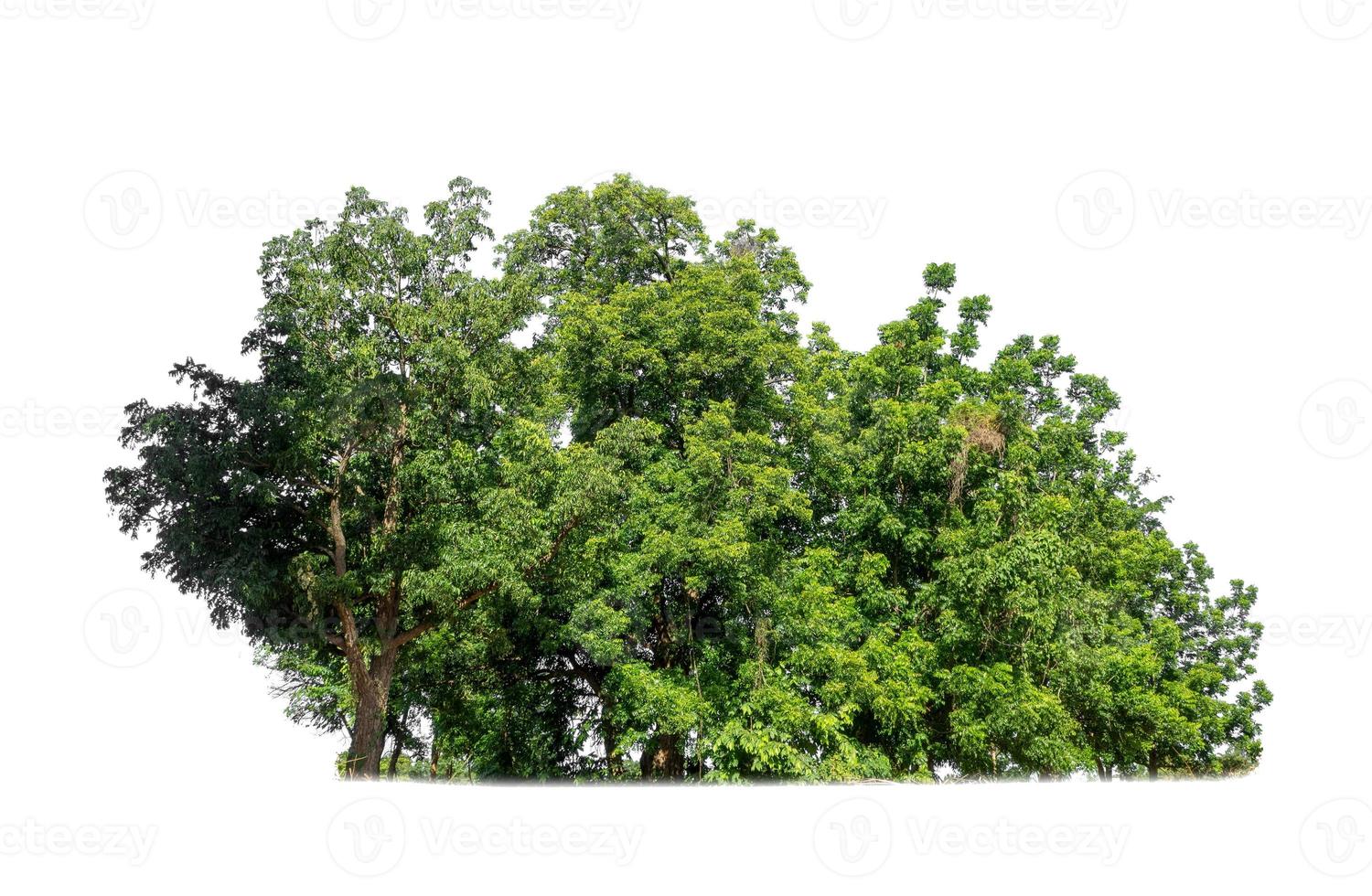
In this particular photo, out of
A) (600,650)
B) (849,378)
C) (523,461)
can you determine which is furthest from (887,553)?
(523,461)

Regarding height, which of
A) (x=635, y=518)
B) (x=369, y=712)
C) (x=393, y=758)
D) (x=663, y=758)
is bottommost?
(x=393, y=758)

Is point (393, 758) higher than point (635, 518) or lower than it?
lower

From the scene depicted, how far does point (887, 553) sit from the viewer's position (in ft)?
63.1

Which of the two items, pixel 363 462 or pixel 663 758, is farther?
pixel 663 758

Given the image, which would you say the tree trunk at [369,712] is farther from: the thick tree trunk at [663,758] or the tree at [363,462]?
the thick tree trunk at [663,758]

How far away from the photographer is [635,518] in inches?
658

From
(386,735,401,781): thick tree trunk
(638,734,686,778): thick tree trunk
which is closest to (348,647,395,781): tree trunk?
(638,734,686,778): thick tree trunk

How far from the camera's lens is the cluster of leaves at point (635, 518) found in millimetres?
15125

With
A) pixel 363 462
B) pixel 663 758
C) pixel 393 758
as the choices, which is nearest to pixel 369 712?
pixel 363 462

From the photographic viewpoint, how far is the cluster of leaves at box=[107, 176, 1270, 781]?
15125 mm

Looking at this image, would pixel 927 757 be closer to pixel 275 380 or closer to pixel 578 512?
pixel 578 512

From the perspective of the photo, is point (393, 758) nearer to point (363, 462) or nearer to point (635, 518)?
point (363, 462)

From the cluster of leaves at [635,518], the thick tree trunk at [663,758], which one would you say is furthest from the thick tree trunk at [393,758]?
the thick tree trunk at [663,758]

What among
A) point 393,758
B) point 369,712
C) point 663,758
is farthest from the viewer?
point 393,758
